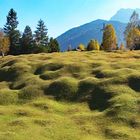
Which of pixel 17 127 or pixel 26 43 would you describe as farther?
pixel 26 43

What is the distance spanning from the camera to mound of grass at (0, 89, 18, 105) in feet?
163

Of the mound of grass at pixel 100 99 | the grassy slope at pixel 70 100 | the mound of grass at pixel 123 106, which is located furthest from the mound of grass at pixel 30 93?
the mound of grass at pixel 123 106

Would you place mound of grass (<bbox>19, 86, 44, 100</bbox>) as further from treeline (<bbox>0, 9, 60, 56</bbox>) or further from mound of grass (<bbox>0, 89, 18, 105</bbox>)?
treeline (<bbox>0, 9, 60, 56</bbox>)

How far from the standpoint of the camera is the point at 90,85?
52531 millimetres

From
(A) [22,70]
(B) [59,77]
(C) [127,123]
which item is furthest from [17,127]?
(A) [22,70]

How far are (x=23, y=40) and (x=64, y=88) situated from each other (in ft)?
275

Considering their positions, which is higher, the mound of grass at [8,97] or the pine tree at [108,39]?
the pine tree at [108,39]

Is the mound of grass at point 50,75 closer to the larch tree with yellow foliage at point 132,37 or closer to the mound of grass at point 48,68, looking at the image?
the mound of grass at point 48,68

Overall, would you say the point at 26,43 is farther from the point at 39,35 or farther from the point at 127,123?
the point at 127,123

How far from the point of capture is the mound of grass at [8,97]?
49656mm

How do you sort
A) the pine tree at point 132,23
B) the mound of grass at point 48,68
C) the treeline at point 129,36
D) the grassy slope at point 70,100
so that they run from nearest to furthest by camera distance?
the grassy slope at point 70,100
the mound of grass at point 48,68
the treeline at point 129,36
the pine tree at point 132,23

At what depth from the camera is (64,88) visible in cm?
5253

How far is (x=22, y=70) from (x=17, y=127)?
91.7ft

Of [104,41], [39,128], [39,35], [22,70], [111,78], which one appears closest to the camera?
[39,128]
